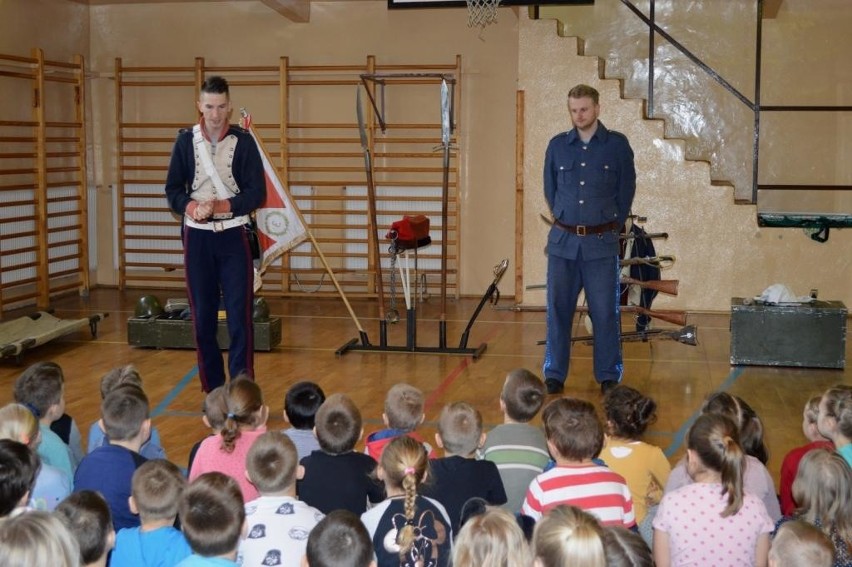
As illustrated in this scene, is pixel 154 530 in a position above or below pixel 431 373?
above

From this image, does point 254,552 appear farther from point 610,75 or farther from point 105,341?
point 610,75

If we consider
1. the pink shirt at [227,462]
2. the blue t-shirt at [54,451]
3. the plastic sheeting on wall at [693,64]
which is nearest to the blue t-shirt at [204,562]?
the pink shirt at [227,462]

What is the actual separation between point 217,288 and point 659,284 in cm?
307

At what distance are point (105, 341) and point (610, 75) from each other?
5.05 metres

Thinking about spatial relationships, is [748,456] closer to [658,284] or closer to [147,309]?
[658,284]

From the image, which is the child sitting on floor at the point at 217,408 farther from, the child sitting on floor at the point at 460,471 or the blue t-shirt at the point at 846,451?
the blue t-shirt at the point at 846,451

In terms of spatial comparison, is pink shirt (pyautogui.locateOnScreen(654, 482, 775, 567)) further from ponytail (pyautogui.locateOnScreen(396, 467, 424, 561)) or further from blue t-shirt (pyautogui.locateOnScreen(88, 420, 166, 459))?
blue t-shirt (pyautogui.locateOnScreen(88, 420, 166, 459))

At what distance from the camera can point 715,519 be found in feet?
9.71

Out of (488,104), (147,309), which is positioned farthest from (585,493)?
(488,104)

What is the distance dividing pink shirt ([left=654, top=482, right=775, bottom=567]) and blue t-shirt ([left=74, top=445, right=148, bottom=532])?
154cm

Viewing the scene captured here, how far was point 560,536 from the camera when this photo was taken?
89.3 inches

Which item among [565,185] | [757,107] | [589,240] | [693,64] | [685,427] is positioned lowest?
[685,427]

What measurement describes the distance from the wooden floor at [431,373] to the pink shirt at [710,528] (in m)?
1.89

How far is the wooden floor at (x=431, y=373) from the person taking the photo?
18.6 ft
